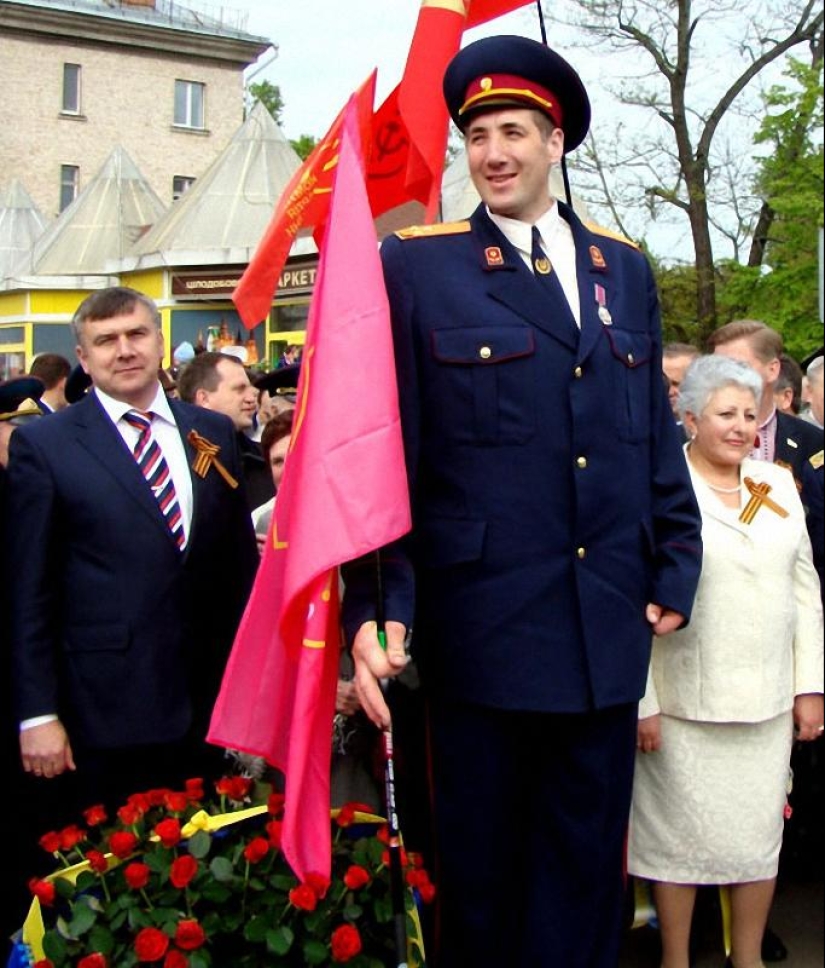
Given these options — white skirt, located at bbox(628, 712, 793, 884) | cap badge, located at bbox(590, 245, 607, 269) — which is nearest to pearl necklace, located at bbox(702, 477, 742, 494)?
white skirt, located at bbox(628, 712, 793, 884)

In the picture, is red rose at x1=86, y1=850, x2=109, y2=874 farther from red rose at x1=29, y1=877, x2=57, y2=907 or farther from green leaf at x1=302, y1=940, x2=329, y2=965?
green leaf at x1=302, y1=940, x2=329, y2=965

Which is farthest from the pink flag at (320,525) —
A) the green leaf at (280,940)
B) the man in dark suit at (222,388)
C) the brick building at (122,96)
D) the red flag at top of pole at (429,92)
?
the brick building at (122,96)

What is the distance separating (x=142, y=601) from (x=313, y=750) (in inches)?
40.6

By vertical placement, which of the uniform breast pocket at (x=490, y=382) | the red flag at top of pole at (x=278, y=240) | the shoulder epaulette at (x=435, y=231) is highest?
the red flag at top of pole at (x=278, y=240)

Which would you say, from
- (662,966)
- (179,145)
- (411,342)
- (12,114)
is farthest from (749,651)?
(179,145)

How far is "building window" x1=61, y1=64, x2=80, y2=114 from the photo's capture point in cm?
3775

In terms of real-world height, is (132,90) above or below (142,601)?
above

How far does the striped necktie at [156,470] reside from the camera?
11.3 feet

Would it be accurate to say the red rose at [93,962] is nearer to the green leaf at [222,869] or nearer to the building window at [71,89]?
the green leaf at [222,869]

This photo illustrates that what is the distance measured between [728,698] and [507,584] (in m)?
1.22

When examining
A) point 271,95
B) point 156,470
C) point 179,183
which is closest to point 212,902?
point 156,470

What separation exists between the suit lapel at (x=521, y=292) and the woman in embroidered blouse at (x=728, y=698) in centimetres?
113

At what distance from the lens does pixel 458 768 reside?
2584 mm

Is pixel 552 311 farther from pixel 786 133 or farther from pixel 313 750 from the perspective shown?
pixel 786 133
